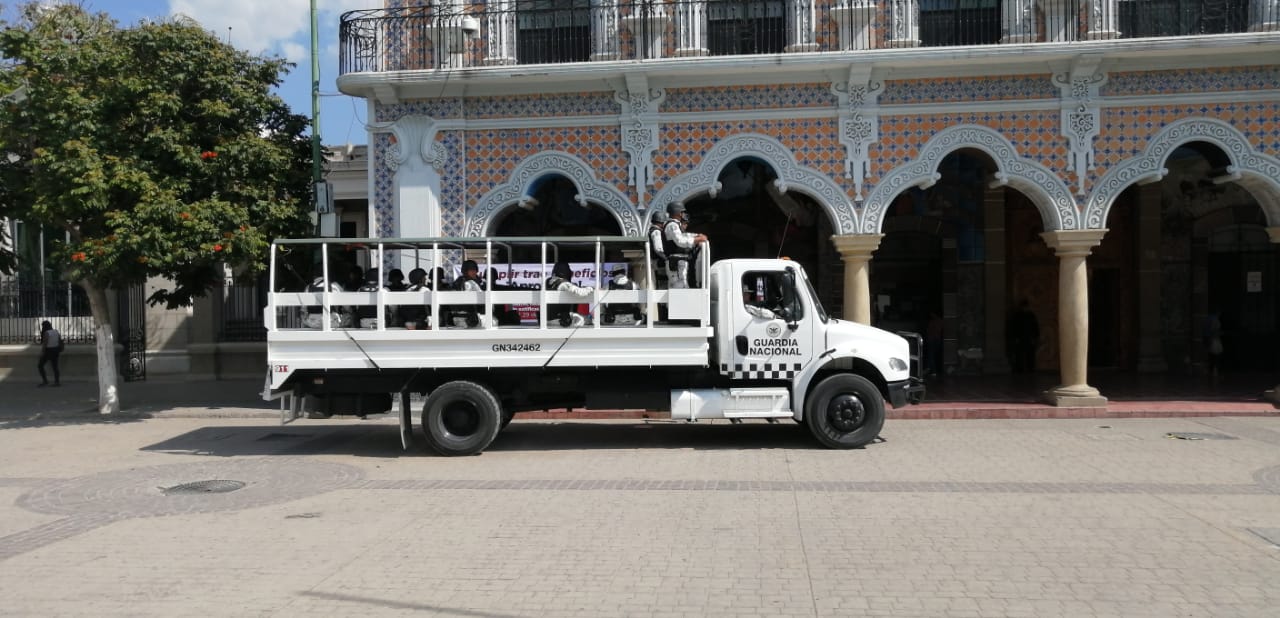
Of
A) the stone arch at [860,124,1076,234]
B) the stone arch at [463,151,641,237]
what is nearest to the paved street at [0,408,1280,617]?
the stone arch at [860,124,1076,234]

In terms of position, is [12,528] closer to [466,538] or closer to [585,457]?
[466,538]

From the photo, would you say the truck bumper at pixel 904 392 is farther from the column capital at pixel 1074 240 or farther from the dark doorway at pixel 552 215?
the dark doorway at pixel 552 215

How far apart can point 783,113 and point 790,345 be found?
4.72 m

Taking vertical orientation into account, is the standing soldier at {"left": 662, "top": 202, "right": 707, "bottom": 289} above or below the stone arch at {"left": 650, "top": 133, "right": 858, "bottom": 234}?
below

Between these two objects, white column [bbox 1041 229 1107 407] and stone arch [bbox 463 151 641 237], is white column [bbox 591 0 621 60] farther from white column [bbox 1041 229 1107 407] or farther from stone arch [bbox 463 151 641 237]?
white column [bbox 1041 229 1107 407]

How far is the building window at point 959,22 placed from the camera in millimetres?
14234

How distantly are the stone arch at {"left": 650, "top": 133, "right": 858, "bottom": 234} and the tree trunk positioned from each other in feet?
28.7

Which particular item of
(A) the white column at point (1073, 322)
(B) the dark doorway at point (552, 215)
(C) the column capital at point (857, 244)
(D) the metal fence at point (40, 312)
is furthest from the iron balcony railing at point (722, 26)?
(D) the metal fence at point (40, 312)

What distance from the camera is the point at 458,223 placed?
14.6m

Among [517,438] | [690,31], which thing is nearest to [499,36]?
[690,31]

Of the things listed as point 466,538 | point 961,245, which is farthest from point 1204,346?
point 466,538

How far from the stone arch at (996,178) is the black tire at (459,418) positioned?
6.53 meters

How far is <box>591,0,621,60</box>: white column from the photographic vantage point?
14.4 m

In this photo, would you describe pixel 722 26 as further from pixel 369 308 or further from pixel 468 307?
pixel 369 308
